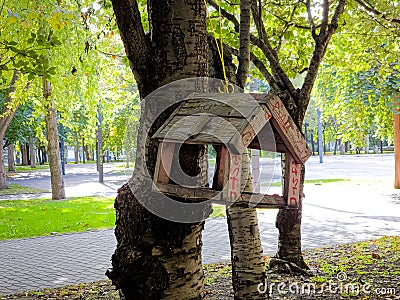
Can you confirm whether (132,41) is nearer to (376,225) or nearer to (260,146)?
(260,146)

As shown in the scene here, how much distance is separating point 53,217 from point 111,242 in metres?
3.18

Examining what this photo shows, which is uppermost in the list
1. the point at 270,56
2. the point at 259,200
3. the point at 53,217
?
the point at 270,56

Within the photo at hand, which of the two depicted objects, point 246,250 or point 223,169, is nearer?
point 223,169

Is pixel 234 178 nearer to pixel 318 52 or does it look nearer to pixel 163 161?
pixel 163 161

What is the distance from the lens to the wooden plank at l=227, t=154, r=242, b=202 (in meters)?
2.06

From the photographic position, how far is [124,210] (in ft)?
8.49

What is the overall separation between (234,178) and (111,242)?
7.06 m

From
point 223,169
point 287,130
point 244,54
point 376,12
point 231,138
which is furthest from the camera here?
point 376,12

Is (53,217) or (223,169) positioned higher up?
(223,169)

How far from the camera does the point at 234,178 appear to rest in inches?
81.5

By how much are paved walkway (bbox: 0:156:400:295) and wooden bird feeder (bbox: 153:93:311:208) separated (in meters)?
4.47

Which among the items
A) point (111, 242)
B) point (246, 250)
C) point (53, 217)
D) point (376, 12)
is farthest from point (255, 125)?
point (53, 217)

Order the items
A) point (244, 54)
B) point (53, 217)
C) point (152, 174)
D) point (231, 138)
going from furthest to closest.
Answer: point (53, 217)
point (244, 54)
point (152, 174)
point (231, 138)

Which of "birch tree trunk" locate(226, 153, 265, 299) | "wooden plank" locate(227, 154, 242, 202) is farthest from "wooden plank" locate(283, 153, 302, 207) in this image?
"birch tree trunk" locate(226, 153, 265, 299)
